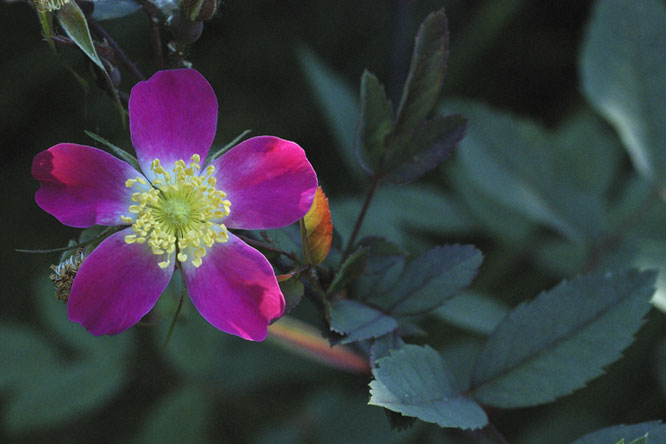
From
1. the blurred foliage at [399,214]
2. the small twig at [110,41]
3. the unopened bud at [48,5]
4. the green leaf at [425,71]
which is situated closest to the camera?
the unopened bud at [48,5]

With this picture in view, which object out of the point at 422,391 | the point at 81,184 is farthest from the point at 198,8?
the point at 422,391

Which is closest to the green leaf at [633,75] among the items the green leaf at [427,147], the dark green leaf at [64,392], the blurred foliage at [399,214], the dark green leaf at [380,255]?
the blurred foliage at [399,214]

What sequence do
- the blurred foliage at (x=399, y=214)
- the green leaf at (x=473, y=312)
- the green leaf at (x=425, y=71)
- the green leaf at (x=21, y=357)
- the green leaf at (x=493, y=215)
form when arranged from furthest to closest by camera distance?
the green leaf at (x=493, y=215) → the green leaf at (x=21, y=357) → the blurred foliage at (x=399, y=214) → the green leaf at (x=473, y=312) → the green leaf at (x=425, y=71)

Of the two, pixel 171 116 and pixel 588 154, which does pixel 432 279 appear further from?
pixel 588 154

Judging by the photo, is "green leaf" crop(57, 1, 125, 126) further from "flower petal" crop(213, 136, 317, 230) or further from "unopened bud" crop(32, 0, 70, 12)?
"flower petal" crop(213, 136, 317, 230)

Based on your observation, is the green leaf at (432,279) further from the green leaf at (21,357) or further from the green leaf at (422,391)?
the green leaf at (21,357)

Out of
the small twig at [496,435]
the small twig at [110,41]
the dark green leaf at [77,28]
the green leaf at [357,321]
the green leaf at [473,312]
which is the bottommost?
the green leaf at [473,312]

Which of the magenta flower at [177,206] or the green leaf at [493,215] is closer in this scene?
the magenta flower at [177,206]

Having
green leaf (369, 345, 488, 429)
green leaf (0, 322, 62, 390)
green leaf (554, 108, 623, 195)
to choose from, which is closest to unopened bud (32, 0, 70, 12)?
green leaf (369, 345, 488, 429)
